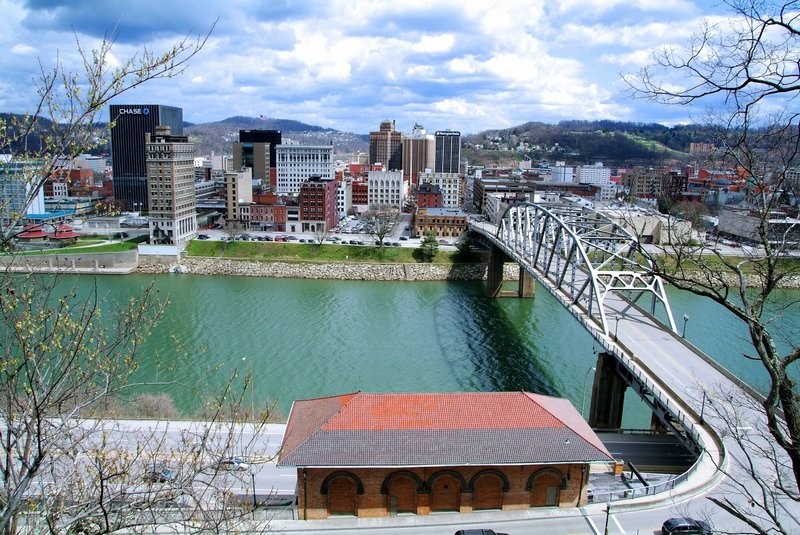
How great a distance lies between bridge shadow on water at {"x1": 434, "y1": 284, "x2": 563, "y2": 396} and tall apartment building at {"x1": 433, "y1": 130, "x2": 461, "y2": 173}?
4084cm

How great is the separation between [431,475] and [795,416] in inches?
227

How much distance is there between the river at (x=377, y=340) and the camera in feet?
48.2

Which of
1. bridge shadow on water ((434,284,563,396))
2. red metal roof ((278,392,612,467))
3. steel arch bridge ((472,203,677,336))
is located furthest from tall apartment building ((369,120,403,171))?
red metal roof ((278,392,612,467))

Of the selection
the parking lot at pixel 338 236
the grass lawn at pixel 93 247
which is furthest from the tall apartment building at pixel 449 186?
the grass lawn at pixel 93 247

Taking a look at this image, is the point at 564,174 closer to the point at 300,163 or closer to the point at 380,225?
the point at 300,163

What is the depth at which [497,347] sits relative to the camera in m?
18.1

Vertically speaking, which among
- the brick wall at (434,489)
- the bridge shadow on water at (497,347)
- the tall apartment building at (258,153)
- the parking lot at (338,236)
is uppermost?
the tall apartment building at (258,153)

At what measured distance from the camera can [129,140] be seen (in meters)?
43.5

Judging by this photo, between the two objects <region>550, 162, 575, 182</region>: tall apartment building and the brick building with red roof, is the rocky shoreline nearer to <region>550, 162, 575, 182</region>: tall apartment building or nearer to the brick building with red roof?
the brick building with red roof

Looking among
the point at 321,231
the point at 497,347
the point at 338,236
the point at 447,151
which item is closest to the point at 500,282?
the point at 497,347

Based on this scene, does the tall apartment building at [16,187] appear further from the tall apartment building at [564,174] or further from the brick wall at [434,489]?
the tall apartment building at [564,174]

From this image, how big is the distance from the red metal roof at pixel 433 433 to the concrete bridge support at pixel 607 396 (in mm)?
3953

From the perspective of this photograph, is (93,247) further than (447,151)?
No

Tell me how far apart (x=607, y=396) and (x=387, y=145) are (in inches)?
2425
